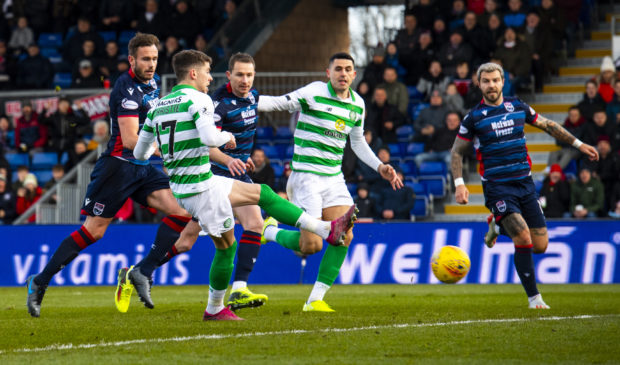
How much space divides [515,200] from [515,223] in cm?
23

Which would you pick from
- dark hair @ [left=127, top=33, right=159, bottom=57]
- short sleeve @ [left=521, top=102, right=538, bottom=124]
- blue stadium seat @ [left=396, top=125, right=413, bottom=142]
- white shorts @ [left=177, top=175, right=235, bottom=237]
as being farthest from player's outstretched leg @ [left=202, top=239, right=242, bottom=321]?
blue stadium seat @ [left=396, top=125, right=413, bottom=142]

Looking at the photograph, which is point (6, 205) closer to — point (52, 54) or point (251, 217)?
point (52, 54)

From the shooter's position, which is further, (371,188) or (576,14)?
(576,14)

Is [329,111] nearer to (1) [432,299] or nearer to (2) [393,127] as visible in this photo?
(1) [432,299]

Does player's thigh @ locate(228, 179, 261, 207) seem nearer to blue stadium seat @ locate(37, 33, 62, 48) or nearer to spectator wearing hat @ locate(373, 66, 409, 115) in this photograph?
spectator wearing hat @ locate(373, 66, 409, 115)

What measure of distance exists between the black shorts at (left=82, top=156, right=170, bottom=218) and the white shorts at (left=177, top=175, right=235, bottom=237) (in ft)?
5.43

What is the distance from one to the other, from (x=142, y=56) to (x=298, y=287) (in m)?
Result: 6.47

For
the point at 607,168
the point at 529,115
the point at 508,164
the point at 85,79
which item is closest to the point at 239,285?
the point at 508,164

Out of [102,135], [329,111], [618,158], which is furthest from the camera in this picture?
[102,135]

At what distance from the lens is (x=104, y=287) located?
1505 centimetres

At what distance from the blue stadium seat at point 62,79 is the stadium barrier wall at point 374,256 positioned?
7.13 m

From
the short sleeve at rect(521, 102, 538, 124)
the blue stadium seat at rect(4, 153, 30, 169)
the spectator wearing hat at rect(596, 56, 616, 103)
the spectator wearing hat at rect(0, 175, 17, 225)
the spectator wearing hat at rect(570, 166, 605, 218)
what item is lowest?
the spectator wearing hat at rect(0, 175, 17, 225)

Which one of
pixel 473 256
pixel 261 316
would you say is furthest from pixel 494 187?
pixel 473 256

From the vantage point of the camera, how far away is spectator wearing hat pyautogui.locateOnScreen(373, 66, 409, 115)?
19.0 m
